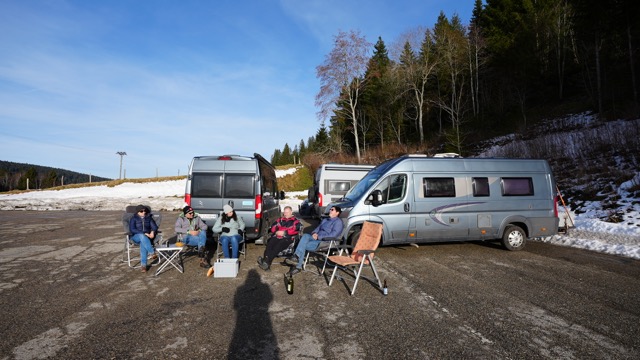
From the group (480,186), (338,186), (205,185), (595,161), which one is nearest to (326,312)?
(205,185)

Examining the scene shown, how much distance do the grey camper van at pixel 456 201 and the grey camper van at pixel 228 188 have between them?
7.63 ft

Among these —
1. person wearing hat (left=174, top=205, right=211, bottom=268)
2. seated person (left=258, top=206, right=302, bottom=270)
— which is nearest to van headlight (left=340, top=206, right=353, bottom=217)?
seated person (left=258, top=206, right=302, bottom=270)

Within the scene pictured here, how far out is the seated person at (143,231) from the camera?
6.31 metres

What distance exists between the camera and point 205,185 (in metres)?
8.19

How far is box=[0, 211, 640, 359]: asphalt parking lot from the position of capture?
3.12 meters

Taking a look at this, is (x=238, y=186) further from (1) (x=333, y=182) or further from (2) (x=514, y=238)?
(2) (x=514, y=238)

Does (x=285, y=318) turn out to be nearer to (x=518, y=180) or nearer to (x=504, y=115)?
(x=518, y=180)

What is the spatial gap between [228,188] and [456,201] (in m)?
5.82

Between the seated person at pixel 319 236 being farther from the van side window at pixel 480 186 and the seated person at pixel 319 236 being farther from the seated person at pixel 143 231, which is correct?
the van side window at pixel 480 186

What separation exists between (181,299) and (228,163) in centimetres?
442

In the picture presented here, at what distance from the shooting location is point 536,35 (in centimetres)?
3178

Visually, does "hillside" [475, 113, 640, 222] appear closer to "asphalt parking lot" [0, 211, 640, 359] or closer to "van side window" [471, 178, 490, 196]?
"van side window" [471, 178, 490, 196]

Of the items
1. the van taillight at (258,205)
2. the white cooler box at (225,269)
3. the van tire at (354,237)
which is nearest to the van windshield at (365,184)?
the van tire at (354,237)

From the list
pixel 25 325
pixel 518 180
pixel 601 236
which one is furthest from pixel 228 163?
pixel 601 236
